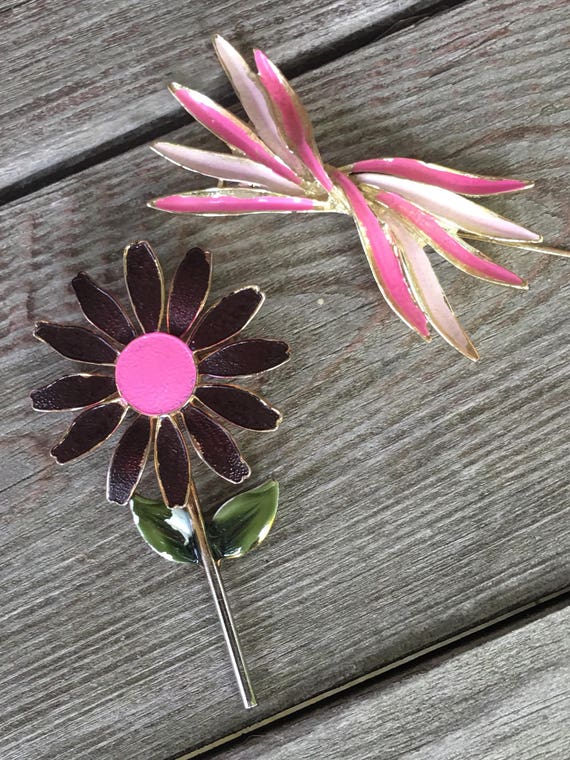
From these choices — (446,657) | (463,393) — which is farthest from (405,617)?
(463,393)

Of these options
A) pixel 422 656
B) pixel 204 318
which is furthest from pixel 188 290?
pixel 422 656

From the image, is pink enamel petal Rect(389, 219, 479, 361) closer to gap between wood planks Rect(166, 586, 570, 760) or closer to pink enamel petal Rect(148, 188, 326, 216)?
pink enamel petal Rect(148, 188, 326, 216)

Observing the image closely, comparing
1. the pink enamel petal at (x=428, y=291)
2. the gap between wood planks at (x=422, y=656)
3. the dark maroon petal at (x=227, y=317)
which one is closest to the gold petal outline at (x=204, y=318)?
the dark maroon petal at (x=227, y=317)

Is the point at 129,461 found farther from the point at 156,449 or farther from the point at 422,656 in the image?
the point at 422,656

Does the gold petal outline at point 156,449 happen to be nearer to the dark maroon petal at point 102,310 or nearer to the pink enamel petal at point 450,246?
the dark maroon petal at point 102,310

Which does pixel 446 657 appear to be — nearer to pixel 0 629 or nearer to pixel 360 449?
pixel 360 449

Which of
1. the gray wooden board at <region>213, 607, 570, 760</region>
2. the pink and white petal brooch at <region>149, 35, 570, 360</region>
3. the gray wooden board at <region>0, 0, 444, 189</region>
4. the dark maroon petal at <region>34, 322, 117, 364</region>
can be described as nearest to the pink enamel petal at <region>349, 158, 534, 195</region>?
the pink and white petal brooch at <region>149, 35, 570, 360</region>
